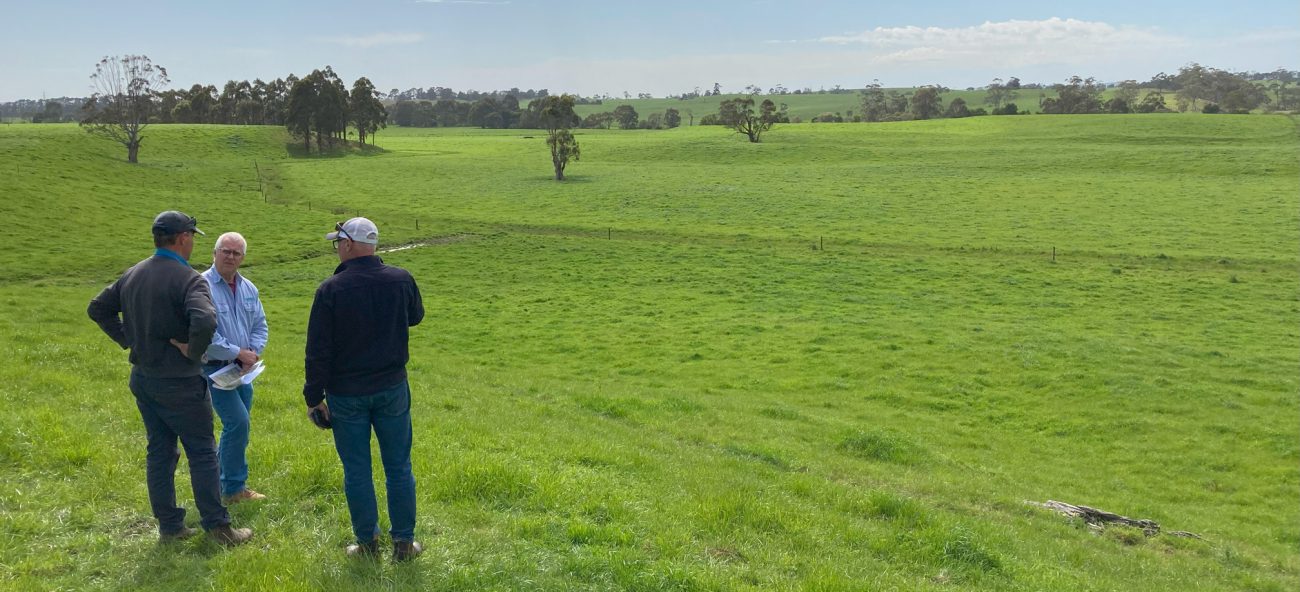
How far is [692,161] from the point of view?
9369 cm

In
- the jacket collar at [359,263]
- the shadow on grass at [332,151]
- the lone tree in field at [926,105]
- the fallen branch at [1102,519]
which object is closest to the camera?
the jacket collar at [359,263]

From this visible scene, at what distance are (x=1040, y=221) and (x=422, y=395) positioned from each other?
160ft

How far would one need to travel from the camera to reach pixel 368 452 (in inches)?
255

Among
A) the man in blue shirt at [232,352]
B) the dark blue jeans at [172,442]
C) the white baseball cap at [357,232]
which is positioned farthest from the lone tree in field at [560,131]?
the white baseball cap at [357,232]

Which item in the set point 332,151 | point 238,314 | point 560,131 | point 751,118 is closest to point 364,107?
point 332,151

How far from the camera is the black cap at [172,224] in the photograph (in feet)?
20.9

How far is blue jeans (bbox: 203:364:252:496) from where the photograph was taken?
763cm

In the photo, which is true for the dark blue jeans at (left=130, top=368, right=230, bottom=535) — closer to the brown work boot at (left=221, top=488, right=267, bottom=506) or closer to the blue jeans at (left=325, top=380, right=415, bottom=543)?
the brown work boot at (left=221, top=488, right=267, bottom=506)

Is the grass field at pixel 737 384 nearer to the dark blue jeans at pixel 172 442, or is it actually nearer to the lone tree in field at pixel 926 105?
the dark blue jeans at pixel 172 442

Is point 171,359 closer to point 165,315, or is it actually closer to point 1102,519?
point 165,315

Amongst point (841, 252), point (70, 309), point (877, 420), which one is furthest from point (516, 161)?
point (877, 420)

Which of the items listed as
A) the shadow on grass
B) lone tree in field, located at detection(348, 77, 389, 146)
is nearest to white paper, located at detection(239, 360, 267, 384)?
the shadow on grass

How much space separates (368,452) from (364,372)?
0.75 meters

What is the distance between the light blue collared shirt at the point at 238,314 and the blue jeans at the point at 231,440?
51 centimetres
